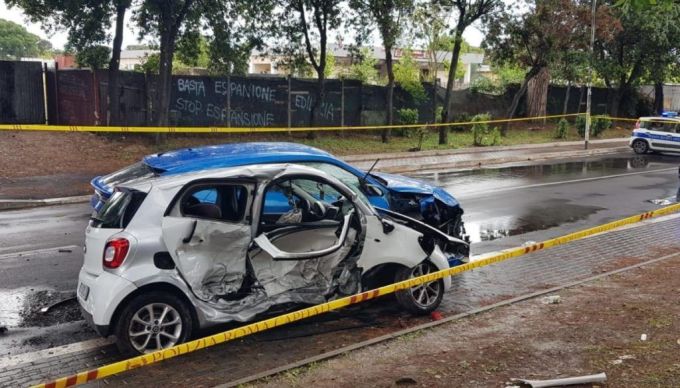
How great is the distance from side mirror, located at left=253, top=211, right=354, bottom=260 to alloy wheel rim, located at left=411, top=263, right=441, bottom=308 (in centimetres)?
92

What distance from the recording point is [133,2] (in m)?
17.4

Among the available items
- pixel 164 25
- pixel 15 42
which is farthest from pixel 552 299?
pixel 15 42

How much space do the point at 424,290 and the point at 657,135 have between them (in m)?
22.3

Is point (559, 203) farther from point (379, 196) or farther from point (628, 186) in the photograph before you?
point (379, 196)

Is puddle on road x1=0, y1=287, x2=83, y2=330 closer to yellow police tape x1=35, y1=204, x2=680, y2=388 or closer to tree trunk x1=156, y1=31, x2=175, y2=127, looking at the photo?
yellow police tape x1=35, y1=204, x2=680, y2=388

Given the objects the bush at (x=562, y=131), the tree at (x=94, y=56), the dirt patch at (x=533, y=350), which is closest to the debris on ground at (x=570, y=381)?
the dirt patch at (x=533, y=350)

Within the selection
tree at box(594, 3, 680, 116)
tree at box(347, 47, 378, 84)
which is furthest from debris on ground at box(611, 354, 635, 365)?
tree at box(594, 3, 680, 116)

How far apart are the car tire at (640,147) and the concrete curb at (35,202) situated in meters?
21.7

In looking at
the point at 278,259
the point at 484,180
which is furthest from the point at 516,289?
the point at 484,180

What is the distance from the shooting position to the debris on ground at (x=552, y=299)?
677 cm

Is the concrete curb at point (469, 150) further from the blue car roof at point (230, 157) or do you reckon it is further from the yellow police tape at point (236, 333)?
the yellow police tape at point (236, 333)

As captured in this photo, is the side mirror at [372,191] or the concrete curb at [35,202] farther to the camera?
the concrete curb at [35,202]

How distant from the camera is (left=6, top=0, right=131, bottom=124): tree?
16594mm

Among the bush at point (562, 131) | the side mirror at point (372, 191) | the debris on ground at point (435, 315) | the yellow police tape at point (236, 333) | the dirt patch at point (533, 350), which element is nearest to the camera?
the yellow police tape at point (236, 333)
